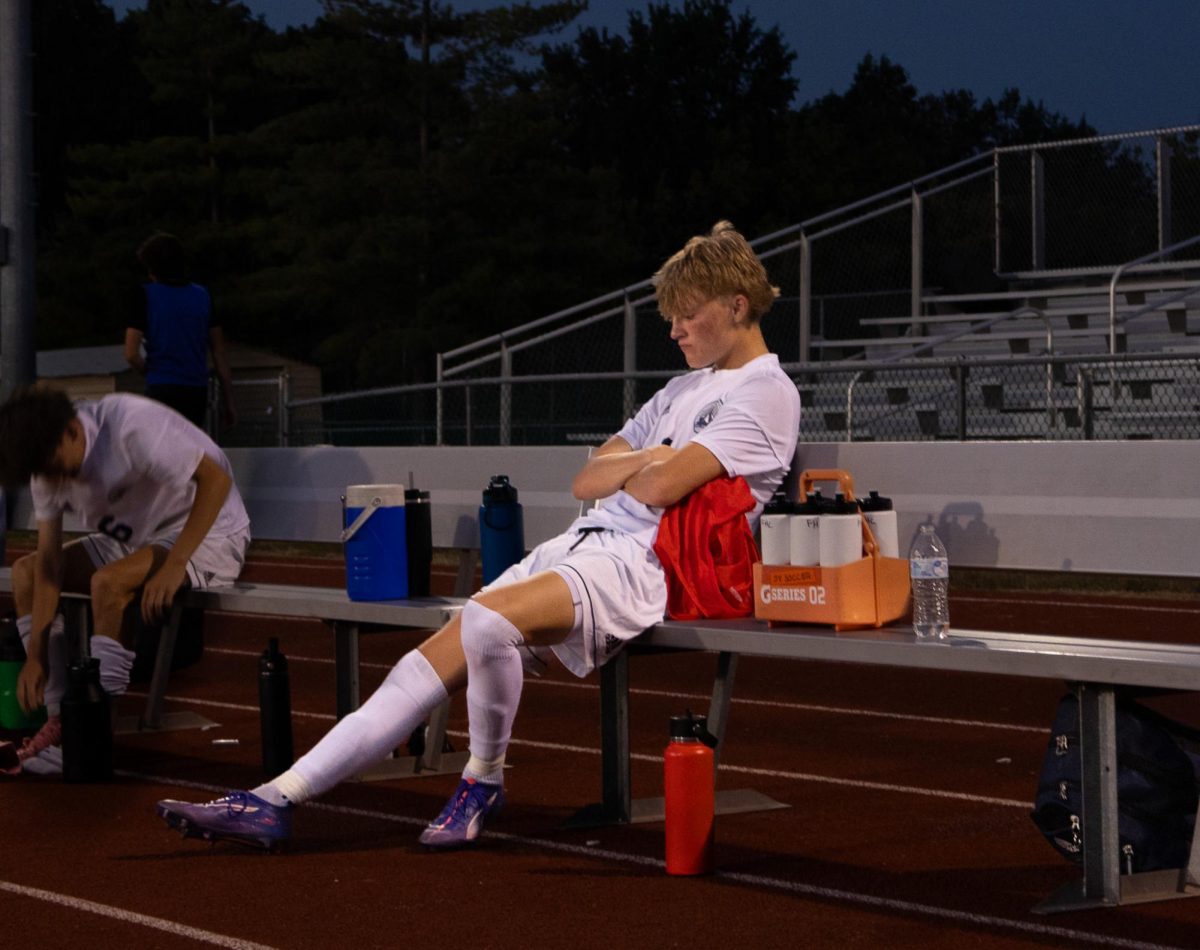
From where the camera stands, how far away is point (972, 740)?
25.7 feet

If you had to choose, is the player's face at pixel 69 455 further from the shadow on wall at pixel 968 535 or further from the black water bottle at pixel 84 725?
the shadow on wall at pixel 968 535

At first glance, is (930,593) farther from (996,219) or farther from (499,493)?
(996,219)

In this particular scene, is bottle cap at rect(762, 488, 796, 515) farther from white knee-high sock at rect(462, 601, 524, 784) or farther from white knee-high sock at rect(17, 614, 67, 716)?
white knee-high sock at rect(17, 614, 67, 716)

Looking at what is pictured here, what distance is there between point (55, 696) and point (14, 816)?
0.96 m

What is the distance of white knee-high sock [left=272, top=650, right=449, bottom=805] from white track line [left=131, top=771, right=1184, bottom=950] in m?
0.57

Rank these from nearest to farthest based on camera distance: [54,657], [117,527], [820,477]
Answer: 1. [820,477]
2. [117,527]
3. [54,657]

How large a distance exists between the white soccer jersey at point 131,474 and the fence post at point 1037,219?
14.7 metres

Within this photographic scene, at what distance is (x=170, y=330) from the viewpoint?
1030 cm

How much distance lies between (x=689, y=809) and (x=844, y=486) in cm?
100

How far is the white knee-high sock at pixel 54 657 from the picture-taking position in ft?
24.3

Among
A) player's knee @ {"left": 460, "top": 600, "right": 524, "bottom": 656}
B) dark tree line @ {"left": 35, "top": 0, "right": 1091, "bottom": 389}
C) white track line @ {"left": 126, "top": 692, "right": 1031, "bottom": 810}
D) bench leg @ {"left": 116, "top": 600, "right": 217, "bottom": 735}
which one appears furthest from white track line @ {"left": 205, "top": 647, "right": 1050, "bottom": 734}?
dark tree line @ {"left": 35, "top": 0, "right": 1091, "bottom": 389}

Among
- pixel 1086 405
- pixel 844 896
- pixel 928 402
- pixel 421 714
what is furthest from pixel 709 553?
pixel 928 402

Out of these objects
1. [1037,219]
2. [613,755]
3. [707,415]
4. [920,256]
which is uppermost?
[1037,219]

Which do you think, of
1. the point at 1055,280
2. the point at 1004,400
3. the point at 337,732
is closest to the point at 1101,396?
the point at 1004,400
